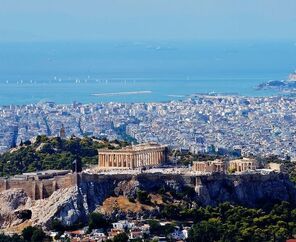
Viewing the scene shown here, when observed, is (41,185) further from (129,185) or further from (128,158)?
(128,158)

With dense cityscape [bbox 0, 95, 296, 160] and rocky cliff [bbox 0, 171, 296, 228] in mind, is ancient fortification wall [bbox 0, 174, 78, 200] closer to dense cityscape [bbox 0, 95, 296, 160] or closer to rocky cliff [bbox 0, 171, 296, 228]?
rocky cliff [bbox 0, 171, 296, 228]

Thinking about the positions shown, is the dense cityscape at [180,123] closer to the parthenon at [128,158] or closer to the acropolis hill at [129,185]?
the parthenon at [128,158]

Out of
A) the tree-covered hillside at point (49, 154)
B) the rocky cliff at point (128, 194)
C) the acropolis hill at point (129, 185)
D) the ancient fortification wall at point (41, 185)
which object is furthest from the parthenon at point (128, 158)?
the ancient fortification wall at point (41, 185)

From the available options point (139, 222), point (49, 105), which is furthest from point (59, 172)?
point (49, 105)

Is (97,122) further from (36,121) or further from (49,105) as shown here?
(49,105)

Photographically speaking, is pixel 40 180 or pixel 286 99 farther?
pixel 286 99

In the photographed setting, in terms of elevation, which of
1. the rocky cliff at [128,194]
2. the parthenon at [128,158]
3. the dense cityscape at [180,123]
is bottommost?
the rocky cliff at [128,194]
